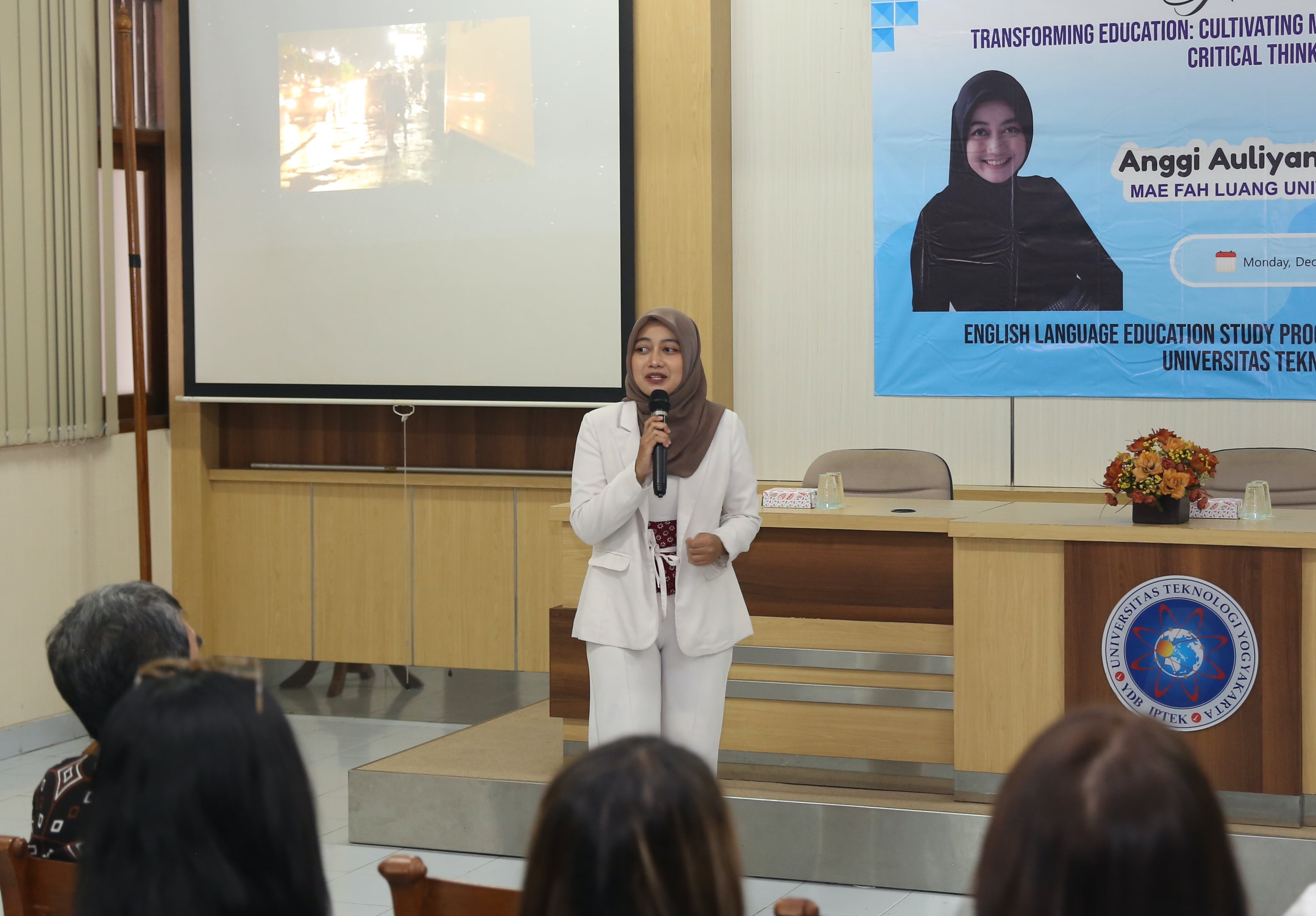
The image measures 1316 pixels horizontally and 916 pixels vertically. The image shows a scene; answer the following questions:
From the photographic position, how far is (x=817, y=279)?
19.2ft

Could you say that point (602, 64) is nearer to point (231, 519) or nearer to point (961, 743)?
point (231, 519)

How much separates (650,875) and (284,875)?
339 mm

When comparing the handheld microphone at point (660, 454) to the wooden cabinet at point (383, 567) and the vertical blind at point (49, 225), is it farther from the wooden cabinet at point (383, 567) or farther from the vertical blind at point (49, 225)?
the vertical blind at point (49, 225)

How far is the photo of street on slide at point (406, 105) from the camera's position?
5.66 meters

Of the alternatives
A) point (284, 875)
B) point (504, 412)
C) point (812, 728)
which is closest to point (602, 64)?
point (504, 412)

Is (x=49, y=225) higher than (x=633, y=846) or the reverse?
higher

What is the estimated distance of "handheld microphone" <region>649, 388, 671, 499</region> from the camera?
303cm

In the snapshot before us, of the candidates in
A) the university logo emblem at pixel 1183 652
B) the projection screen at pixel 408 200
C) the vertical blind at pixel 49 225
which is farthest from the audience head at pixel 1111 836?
the vertical blind at pixel 49 225

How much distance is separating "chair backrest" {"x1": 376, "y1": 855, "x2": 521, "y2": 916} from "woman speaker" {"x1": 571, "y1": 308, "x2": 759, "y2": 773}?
4.63ft

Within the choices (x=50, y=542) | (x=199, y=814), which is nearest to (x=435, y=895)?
(x=199, y=814)

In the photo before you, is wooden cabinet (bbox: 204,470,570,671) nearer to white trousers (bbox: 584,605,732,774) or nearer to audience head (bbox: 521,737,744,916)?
white trousers (bbox: 584,605,732,774)

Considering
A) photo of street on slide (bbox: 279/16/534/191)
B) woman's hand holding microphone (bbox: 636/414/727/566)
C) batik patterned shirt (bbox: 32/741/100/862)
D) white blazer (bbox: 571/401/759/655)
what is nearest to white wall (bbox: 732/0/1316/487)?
photo of street on slide (bbox: 279/16/534/191)

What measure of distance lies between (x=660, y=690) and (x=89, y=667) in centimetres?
153

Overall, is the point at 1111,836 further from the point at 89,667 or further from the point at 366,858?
the point at 366,858
